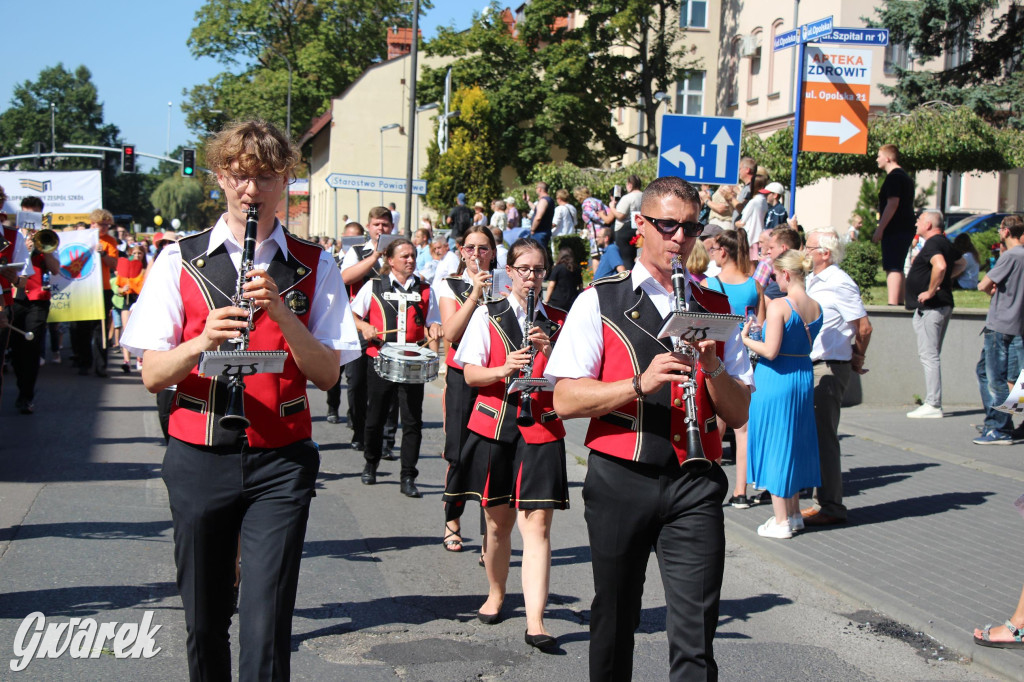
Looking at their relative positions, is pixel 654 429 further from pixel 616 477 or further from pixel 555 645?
pixel 555 645

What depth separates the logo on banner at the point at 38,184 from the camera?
838 inches

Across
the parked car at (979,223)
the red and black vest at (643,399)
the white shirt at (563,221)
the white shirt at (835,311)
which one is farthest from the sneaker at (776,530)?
the parked car at (979,223)

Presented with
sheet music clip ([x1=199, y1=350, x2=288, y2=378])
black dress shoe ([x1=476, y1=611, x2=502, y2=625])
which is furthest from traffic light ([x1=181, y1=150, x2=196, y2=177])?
sheet music clip ([x1=199, y1=350, x2=288, y2=378])

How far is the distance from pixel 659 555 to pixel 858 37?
9.10 metres

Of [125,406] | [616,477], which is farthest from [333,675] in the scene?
[125,406]

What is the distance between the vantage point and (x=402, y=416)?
8875mm

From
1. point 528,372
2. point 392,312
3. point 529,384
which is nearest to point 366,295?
point 392,312

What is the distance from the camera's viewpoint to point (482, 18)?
4206 cm

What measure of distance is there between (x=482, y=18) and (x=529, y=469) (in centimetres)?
3919

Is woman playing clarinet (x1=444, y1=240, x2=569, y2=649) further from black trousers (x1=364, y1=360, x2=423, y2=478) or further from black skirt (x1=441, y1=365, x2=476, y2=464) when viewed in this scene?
black trousers (x1=364, y1=360, x2=423, y2=478)

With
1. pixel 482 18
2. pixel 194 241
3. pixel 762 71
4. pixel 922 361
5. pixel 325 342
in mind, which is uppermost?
pixel 482 18

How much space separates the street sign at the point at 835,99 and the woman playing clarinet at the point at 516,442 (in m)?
7.23

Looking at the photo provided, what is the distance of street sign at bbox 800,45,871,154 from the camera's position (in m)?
11.8

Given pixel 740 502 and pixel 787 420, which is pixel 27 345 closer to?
pixel 740 502
